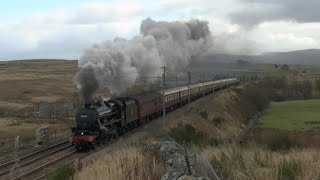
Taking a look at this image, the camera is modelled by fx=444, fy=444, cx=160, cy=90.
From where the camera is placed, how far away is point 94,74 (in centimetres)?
3666

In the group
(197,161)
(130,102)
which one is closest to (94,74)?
(130,102)

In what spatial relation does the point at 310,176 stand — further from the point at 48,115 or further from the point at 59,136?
the point at 48,115

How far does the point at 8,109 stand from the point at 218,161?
6888 centimetres

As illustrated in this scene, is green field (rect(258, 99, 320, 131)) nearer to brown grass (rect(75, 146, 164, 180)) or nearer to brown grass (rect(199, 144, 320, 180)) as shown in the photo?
brown grass (rect(199, 144, 320, 180))

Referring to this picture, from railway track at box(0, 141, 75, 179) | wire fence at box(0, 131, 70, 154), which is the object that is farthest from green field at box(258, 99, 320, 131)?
railway track at box(0, 141, 75, 179)

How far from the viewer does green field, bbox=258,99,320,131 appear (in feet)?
254

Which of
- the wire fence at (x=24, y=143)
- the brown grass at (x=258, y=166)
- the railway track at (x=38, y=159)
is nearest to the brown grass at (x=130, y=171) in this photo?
the brown grass at (x=258, y=166)

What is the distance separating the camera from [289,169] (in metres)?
10.9

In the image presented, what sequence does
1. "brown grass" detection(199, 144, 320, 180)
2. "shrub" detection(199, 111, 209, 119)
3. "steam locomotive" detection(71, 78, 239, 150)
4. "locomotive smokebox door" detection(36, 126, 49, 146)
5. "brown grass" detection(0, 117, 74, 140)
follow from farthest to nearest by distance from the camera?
1. "shrub" detection(199, 111, 209, 119)
2. "brown grass" detection(0, 117, 74, 140)
3. "locomotive smokebox door" detection(36, 126, 49, 146)
4. "steam locomotive" detection(71, 78, 239, 150)
5. "brown grass" detection(199, 144, 320, 180)

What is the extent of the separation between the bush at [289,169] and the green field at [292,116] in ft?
208

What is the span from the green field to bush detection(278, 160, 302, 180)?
63.3 m

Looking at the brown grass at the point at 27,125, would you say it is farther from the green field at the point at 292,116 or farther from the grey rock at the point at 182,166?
the green field at the point at 292,116

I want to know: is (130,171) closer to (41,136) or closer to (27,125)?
(41,136)

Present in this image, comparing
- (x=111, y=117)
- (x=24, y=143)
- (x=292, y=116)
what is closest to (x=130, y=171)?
(x=111, y=117)
